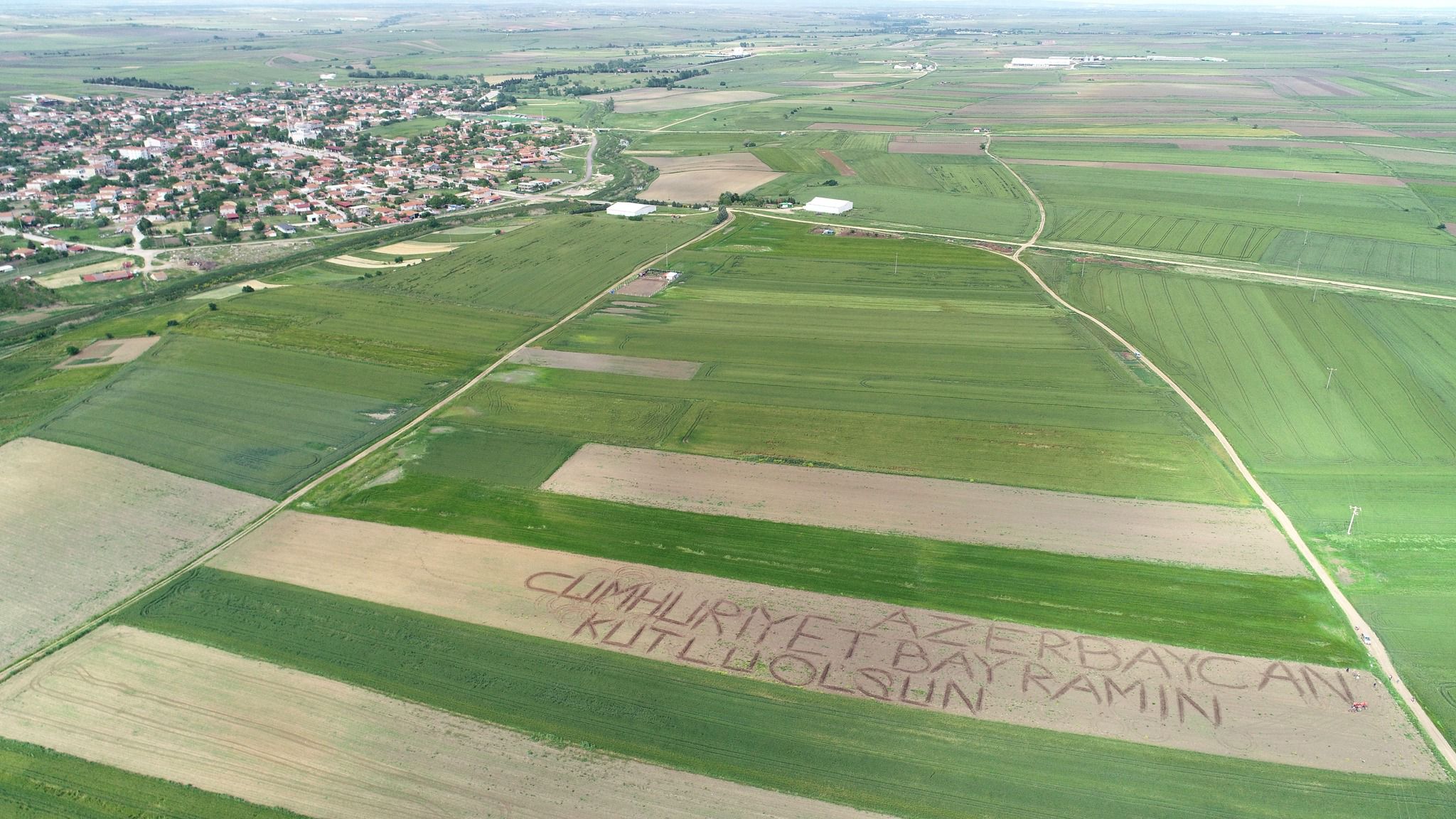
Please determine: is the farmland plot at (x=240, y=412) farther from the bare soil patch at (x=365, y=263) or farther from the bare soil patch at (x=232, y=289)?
the bare soil patch at (x=365, y=263)

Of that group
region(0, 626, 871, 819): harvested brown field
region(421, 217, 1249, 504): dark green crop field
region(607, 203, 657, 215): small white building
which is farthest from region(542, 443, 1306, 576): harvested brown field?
region(607, 203, 657, 215): small white building

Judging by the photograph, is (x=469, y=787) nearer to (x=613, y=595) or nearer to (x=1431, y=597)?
(x=613, y=595)

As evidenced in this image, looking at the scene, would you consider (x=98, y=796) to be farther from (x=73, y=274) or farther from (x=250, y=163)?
(x=250, y=163)

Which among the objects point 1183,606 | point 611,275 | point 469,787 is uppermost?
point 611,275

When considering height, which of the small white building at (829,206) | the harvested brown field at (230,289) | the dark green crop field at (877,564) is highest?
the small white building at (829,206)

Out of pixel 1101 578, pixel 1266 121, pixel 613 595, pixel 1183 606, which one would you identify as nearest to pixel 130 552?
pixel 613 595

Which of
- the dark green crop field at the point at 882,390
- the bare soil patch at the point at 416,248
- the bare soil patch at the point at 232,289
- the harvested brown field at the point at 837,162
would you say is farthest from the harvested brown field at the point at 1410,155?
the bare soil patch at the point at 232,289
